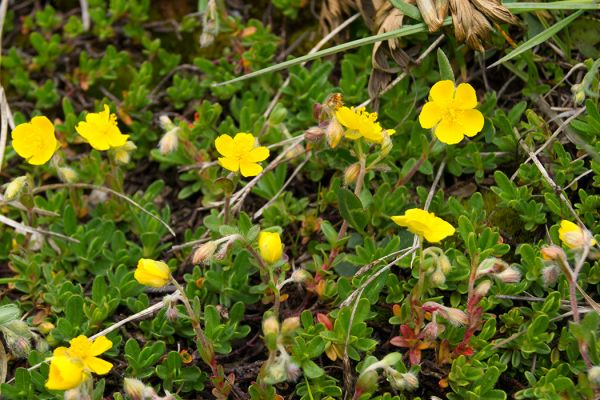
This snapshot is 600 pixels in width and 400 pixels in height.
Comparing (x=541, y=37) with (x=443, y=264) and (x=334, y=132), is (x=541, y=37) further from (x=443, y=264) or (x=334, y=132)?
(x=443, y=264)

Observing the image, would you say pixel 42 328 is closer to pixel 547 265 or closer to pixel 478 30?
pixel 547 265

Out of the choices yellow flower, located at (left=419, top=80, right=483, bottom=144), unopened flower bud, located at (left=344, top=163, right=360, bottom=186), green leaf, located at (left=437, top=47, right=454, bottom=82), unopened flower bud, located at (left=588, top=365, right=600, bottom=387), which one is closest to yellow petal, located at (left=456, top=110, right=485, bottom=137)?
yellow flower, located at (left=419, top=80, right=483, bottom=144)

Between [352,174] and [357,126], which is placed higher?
[357,126]

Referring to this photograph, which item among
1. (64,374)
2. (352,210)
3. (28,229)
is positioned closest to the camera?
(64,374)

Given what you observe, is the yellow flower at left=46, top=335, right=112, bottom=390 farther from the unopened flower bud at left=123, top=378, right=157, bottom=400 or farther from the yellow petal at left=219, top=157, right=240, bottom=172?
the yellow petal at left=219, top=157, right=240, bottom=172

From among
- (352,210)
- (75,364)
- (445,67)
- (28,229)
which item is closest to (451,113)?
(445,67)

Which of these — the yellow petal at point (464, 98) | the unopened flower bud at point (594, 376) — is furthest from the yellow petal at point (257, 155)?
the unopened flower bud at point (594, 376)

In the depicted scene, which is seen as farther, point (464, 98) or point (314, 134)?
point (314, 134)

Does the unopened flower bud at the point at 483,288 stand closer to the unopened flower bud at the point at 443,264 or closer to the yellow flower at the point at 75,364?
the unopened flower bud at the point at 443,264
